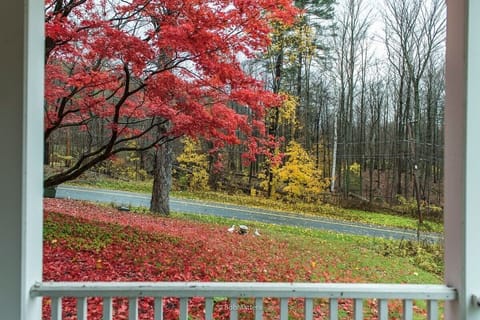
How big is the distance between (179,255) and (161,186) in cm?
41

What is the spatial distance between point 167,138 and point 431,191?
150 cm

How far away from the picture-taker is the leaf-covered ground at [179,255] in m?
1.71

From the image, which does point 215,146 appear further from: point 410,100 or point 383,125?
point 410,100

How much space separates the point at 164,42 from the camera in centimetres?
189

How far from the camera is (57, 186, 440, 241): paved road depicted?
1749 mm

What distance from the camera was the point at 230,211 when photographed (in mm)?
1828

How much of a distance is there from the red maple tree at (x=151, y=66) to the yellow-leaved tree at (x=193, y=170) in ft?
0.38

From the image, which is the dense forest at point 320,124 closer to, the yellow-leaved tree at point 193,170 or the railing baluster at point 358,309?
the yellow-leaved tree at point 193,170
